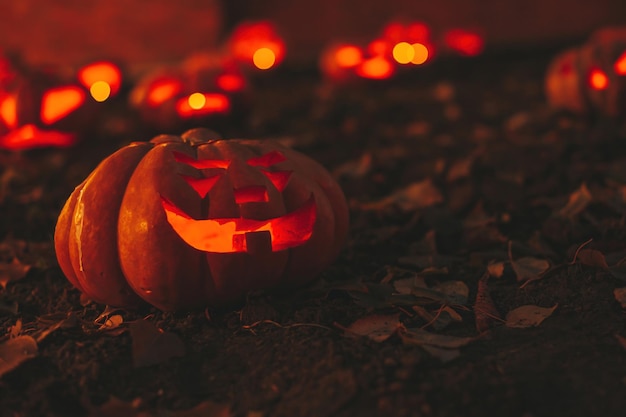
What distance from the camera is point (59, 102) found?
183 inches

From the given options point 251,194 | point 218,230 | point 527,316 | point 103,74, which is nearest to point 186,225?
point 218,230

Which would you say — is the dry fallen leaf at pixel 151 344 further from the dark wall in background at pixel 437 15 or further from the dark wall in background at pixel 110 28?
the dark wall in background at pixel 437 15

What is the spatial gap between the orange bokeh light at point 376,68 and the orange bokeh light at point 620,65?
2604mm

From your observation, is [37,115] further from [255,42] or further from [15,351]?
[255,42]

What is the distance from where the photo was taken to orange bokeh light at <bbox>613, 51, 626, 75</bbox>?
4.30m

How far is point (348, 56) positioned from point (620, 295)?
475 cm

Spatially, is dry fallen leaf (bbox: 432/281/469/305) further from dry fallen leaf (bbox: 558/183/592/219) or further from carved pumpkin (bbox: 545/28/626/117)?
carved pumpkin (bbox: 545/28/626/117)

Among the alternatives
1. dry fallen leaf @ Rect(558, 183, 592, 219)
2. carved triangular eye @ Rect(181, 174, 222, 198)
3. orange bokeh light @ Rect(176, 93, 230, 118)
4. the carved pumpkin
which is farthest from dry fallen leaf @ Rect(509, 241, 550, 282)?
orange bokeh light @ Rect(176, 93, 230, 118)

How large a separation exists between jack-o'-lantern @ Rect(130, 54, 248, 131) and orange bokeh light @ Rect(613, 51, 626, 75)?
7.66ft

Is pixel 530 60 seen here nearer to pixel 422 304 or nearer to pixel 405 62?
pixel 405 62

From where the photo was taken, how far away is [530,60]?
297 inches

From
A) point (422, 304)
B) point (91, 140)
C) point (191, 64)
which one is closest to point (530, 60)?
point (191, 64)

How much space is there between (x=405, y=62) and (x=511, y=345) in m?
5.25

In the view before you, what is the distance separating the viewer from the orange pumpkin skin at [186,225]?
2.11 meters
